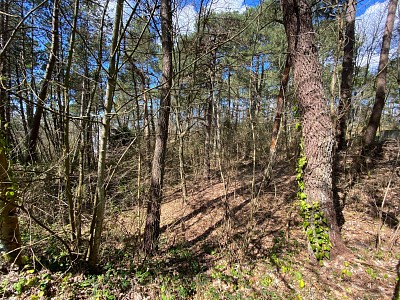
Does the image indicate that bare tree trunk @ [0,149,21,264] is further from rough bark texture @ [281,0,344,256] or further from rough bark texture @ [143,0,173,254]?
rough bark texture @ [281,0,344,256]

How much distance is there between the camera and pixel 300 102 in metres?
3.28

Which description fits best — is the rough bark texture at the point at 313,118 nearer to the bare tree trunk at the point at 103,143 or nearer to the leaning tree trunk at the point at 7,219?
the bare tree trunk at the point at 103,143

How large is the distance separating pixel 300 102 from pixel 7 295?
472cm

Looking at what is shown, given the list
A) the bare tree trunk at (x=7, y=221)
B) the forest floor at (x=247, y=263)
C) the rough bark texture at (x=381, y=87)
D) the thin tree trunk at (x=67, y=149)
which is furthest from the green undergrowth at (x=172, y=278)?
the rough bark texture at (x=381, y=87)

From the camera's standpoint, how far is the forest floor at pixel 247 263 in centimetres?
257

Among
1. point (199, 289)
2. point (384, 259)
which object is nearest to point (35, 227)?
point (199, 289)

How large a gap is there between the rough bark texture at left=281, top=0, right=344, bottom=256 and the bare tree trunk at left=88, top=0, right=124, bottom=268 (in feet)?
8.93

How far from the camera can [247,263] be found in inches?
129

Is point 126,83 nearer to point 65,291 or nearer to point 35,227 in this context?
point 35,227

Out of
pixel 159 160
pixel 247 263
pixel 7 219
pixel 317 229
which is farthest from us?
pixel 159 160

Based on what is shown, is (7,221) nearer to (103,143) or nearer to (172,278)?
(103,143)

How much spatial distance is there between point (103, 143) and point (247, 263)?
2.91 m

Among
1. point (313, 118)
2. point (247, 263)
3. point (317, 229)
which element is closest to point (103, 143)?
point (247, 263)

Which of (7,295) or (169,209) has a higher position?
(7,295)
